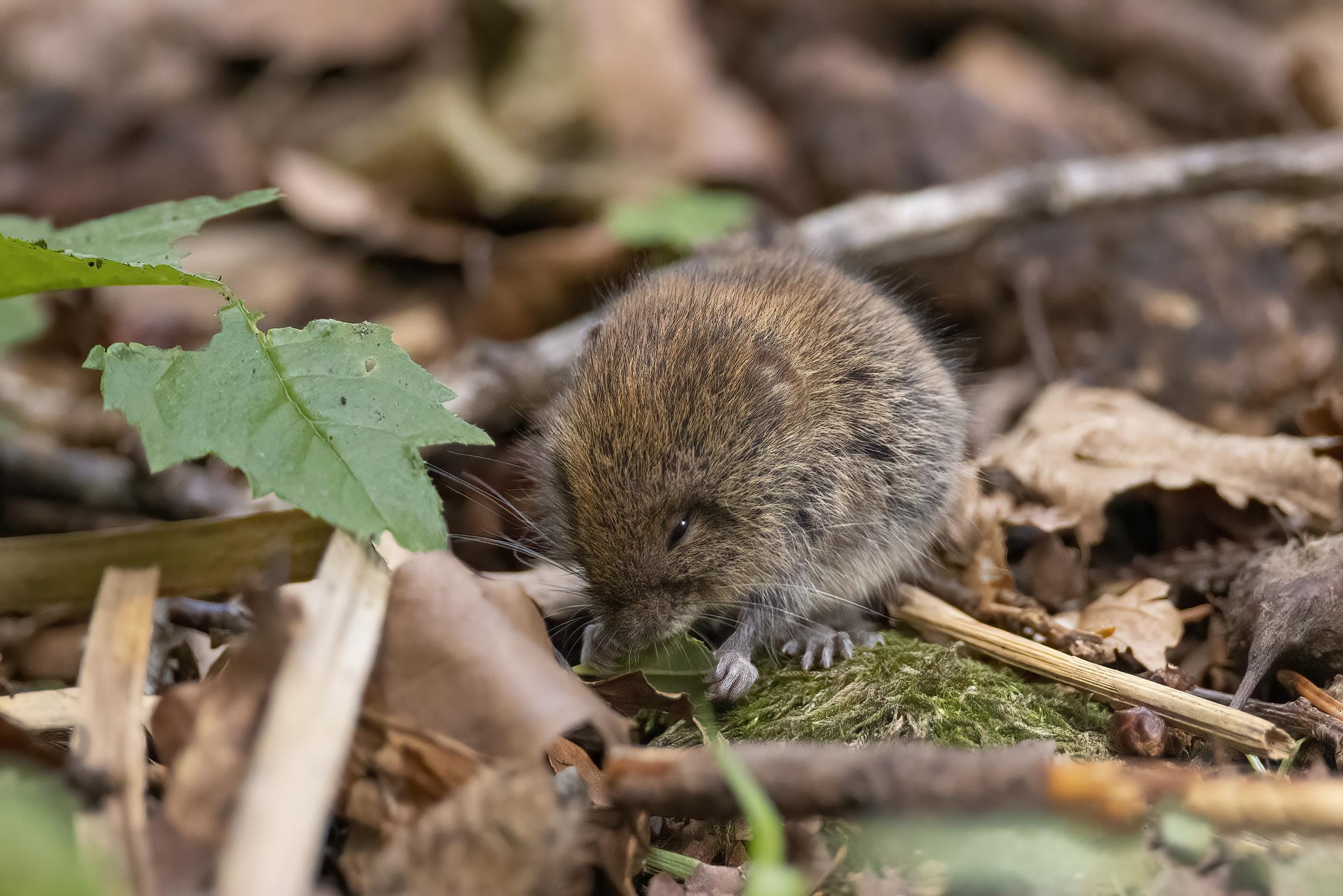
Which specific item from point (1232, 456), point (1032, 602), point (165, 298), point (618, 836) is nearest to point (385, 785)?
point (618, 836)

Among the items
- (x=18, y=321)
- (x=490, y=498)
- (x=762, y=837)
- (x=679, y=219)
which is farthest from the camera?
(x=679, y=219)

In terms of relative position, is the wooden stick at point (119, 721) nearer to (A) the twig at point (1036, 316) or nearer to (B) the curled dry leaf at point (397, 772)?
(B) the curled dry leaf at point (397, 772)

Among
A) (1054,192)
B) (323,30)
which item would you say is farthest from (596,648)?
(323,30)

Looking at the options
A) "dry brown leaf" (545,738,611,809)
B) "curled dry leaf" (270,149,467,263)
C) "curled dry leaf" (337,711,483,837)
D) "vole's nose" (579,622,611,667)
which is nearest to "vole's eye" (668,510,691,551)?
"vole's nose" (579,622,611,667)

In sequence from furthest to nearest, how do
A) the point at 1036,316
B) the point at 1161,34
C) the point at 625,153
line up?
1. the point at 1161,34
2. the point at 625,153
3. the point at 1036,316

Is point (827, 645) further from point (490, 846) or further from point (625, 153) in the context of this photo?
point (625, 153)

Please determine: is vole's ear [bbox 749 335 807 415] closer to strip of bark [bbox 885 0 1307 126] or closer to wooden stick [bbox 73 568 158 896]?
wooden stick [bbox 73 568 158 896]

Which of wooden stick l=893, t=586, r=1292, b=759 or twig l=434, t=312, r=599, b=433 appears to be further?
twig l=434, t=312, r=599, b=433
